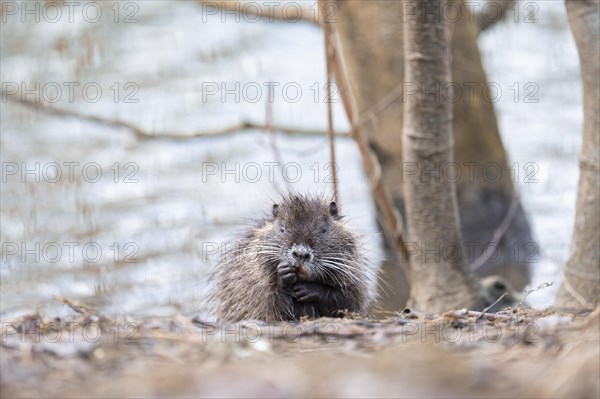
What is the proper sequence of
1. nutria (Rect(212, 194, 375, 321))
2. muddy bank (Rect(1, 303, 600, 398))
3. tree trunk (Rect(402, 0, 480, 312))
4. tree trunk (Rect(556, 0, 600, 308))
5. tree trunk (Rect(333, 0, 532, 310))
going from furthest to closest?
tree trunk (Rect(333, 0, 532, 310)) < tree trunk (Rect(402, 0, 480, 312)) < tree trunk (Rect(556, 0, 600, 308)) < nutria (Rect(212, 194, 375, 321)) < muddy bank (Rect(1, 303, 600, 398))

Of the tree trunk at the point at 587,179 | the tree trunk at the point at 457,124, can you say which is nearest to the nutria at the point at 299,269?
the tree trunk at the point at 587,179

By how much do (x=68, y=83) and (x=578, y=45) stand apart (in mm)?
8873

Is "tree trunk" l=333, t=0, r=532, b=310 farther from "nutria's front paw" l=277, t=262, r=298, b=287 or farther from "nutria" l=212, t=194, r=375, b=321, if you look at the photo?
"nutria's front paw" l=277, t=262, r=298, b=287

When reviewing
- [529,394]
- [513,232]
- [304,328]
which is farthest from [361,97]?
[529,394]

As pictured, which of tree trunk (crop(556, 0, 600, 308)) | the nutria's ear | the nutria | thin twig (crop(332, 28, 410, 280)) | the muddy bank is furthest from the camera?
thin twig (crop(332, 28, 410, 280))

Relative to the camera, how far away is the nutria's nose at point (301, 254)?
23.7ft

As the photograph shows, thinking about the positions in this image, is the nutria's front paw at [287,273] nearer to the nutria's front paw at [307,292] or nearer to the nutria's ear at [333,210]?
the nutria's front paw at [307,292]

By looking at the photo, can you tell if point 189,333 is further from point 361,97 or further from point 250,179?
point 250,179

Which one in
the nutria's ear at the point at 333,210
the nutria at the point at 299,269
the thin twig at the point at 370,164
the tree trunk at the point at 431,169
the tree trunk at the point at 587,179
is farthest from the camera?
the thin twig at the point at 370,164

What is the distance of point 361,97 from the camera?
480 inches

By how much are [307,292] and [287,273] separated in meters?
0.23

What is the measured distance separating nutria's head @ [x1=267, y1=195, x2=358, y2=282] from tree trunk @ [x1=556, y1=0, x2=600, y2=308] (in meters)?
1.87

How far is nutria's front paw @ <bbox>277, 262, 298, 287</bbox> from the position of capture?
23.8 feet

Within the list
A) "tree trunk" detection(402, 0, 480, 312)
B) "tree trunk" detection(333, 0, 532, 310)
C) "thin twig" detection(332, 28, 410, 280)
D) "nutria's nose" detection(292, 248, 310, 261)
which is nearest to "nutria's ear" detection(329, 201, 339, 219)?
"tree trunk" detection(402, 0, 480, 312)
